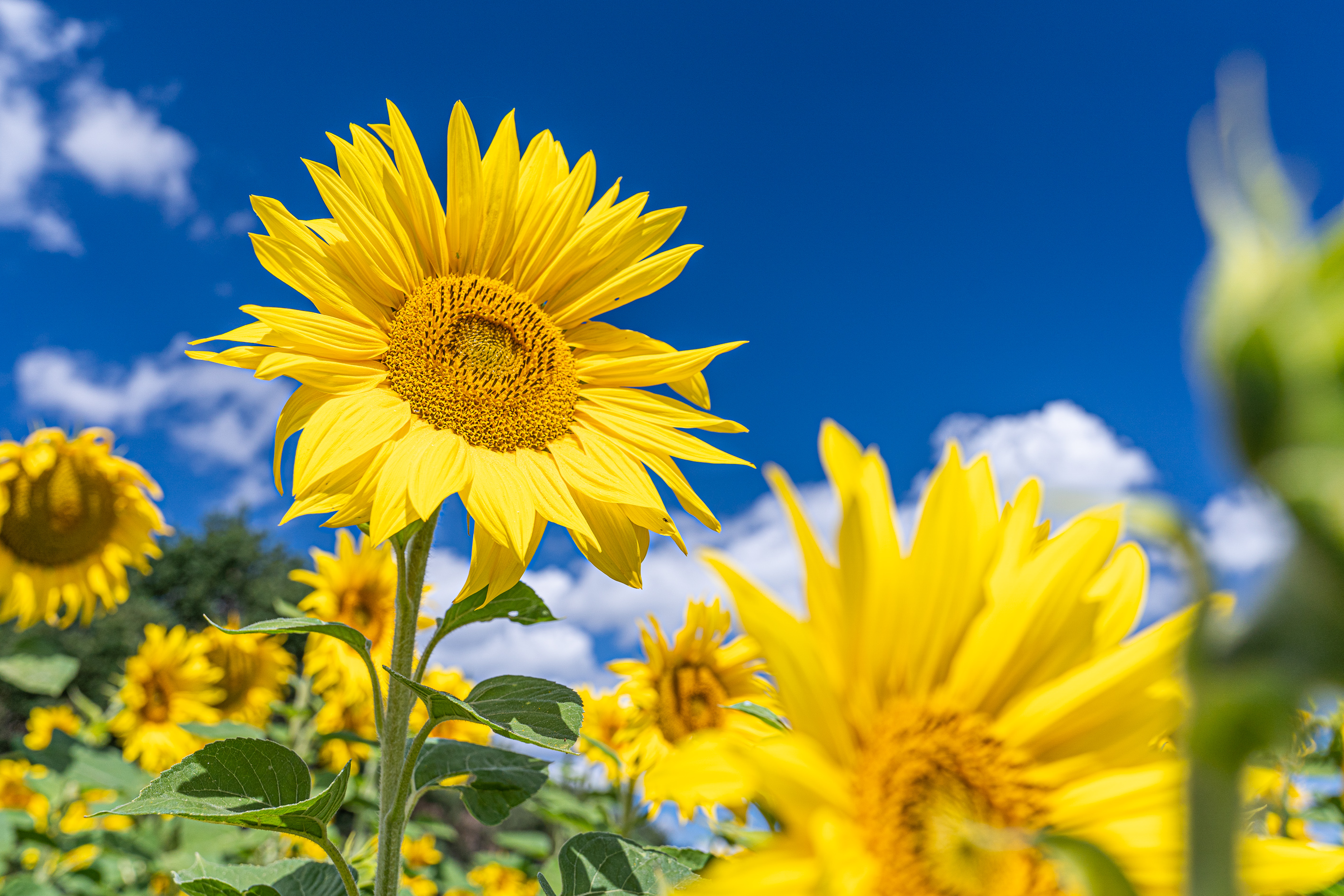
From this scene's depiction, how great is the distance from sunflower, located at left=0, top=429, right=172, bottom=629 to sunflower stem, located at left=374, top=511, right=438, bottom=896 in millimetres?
4600

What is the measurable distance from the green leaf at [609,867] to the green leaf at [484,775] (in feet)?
1.09

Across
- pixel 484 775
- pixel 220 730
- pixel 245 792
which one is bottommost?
pixel 245 792

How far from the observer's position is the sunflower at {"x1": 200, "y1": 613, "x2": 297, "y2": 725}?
21.4 feet

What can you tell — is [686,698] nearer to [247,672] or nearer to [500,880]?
[247,672]

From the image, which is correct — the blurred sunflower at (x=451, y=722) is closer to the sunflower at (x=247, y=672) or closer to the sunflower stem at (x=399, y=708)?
the sunflower at (x=247, y=672)

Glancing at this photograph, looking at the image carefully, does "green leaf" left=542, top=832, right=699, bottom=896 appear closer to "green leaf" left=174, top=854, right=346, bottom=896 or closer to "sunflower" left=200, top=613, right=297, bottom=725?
"green leaf" left=174, top=854, right=346, bottom=896

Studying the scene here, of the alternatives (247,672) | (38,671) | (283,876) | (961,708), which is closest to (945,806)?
(961,708)

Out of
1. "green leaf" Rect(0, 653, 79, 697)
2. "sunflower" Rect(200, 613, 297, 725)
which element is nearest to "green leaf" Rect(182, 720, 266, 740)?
"green leaf" Rect(0, 653, 79, 697)

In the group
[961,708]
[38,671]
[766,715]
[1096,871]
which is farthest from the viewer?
[38,671]

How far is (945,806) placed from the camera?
931mm

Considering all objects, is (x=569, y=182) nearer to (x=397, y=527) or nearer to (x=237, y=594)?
(x=397, y=527)

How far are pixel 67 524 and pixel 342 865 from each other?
202 inches

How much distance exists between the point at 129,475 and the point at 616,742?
3.77 metres

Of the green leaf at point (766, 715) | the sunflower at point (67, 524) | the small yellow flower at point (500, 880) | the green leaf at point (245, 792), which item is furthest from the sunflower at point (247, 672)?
the green leaf at point (766, 715)
